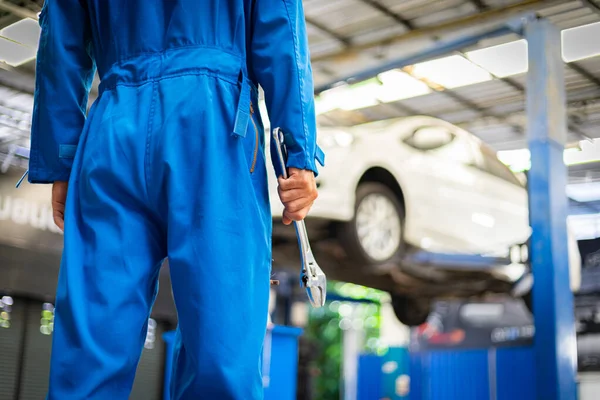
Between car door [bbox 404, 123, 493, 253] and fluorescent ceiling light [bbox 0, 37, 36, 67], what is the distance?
156 inches

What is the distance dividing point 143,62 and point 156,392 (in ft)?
12.5

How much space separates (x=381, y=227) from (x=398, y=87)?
173 inches

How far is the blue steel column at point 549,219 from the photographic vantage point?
130 inches

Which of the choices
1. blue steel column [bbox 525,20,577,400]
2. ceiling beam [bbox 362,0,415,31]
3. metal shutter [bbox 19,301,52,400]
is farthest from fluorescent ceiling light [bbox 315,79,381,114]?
metal shutter [bbox 19,301,52,400]

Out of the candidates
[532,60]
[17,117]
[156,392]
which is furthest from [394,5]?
[156,392]

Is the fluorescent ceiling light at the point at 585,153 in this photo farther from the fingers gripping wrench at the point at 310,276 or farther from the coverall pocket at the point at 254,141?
the coverall pocket at the point at 254,141

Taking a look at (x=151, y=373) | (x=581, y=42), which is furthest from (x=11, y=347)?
(x=581, y=42)

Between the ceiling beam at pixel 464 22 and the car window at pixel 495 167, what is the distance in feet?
3.29

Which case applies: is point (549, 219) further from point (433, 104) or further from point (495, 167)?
point (433, 104)

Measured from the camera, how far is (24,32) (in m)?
6.45

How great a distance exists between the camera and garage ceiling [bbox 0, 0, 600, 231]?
216 inches

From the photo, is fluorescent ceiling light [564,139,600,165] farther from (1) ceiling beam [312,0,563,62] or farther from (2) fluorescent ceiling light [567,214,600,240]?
(1) ceiling beam [312,0,563,62]

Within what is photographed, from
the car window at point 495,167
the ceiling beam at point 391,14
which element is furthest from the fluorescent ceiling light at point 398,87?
the car window at point 495,167

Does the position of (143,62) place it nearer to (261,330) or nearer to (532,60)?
(261,330)
